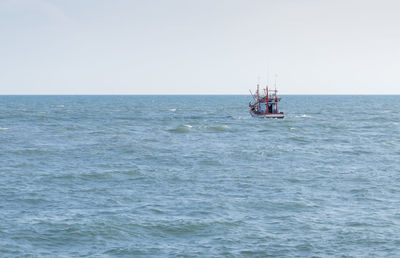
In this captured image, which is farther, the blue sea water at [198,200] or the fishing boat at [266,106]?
the fishing boat at [266,106]

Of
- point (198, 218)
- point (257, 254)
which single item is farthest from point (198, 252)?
point (198, 218)

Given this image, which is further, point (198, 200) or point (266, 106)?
point (266, 106)

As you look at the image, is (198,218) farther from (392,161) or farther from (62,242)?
(392,161)

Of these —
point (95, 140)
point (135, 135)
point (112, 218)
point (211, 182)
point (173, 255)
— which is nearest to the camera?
point (173, 255)

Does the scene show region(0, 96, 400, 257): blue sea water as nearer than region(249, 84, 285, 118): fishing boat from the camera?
Yes

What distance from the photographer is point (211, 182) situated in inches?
1261

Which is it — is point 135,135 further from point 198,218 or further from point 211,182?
point 198,218

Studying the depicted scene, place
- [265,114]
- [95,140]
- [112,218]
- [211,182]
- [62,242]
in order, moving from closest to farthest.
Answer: [62,242] < [112,218] < [211,182] < [95,140] < [265,114]

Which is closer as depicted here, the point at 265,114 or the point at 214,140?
the point at 214,140

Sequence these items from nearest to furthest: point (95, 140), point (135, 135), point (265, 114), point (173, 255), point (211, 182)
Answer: point (173, 255) < point (211, 182) < point (95, 140) < point (135, 135) < point (265, 114)

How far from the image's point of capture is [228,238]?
66.8 feet

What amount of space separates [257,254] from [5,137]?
4932 cm

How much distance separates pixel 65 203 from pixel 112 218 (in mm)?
4572

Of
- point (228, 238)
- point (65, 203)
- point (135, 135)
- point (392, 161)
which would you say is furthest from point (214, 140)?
point (228, 238)
